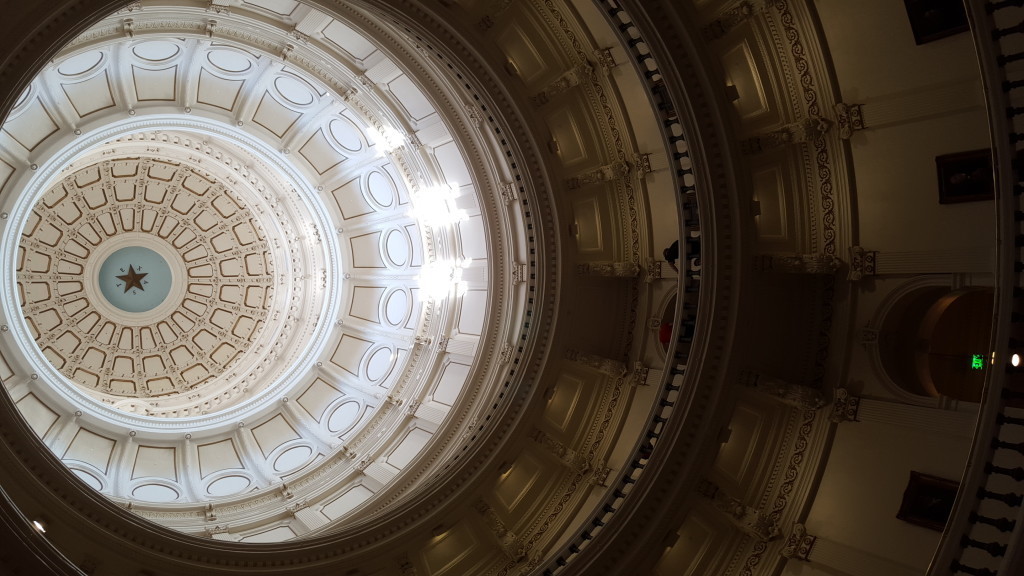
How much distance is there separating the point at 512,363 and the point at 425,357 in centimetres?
453

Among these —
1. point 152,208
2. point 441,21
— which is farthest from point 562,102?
point 152,208

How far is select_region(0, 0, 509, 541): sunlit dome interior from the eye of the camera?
15102 millimetres

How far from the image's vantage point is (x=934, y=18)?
7988 mm

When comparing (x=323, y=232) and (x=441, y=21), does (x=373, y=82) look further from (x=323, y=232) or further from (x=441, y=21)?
(x=323, y=232)

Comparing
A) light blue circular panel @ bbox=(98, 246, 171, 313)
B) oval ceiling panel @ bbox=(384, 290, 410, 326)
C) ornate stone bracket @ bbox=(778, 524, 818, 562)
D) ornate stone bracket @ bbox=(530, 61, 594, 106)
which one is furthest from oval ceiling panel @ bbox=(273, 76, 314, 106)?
ornate stone bracket @ bbox=(778, 524, 818, 562)

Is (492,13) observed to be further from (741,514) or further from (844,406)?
(741,514)

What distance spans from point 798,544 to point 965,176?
226 inches

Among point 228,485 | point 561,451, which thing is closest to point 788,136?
point 561,451

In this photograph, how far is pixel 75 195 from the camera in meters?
21.8

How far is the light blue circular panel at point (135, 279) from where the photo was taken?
943 inches

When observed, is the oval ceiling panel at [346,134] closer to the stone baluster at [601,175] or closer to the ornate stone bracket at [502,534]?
the stone baluster at [601,175]

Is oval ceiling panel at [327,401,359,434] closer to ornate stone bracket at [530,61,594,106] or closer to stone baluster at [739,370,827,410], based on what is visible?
ornate stone bracket at [530,61,594,106]

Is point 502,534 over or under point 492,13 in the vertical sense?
under

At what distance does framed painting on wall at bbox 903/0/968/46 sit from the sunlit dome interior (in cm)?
830
